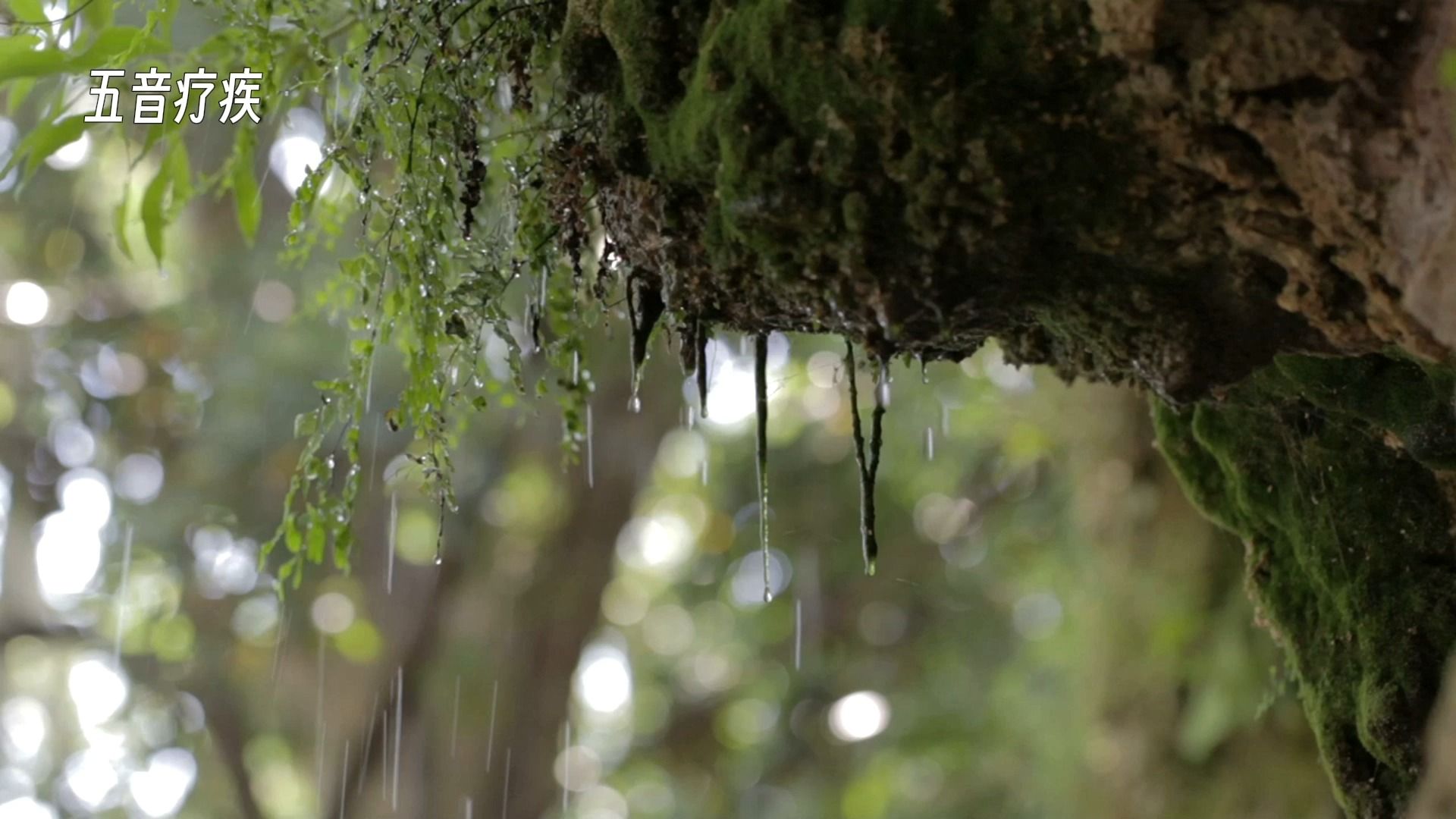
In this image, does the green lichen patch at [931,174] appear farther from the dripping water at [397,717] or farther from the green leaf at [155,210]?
the dripping water at [397,717]

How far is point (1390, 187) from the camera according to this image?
3.81ft

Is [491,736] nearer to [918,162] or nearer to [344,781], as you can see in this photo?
[344,781]

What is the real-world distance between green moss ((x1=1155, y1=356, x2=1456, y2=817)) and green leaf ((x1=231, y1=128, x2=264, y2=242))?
5.62ft

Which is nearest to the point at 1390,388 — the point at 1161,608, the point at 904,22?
the point at 904,22

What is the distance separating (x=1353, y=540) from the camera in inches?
72.1

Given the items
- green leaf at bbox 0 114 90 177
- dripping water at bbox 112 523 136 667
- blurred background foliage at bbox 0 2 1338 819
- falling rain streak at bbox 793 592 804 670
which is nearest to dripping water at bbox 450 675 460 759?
blurred background foliage at bbox 0 2 1338 819

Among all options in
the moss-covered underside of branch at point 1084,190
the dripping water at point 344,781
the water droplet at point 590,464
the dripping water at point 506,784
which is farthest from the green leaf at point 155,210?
the dripping water at point 344,781

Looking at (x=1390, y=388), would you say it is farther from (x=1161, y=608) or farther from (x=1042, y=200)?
(x=1161, y=608)

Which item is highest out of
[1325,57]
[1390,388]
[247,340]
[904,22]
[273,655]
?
[247,340]

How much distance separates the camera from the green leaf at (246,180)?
2230 mm

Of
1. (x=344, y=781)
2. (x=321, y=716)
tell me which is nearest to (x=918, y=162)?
(x=344, y=781)

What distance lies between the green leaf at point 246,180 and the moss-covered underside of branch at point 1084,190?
0.82 metres

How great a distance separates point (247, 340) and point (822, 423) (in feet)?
11.1

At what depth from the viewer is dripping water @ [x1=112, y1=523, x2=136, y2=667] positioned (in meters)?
5.79
